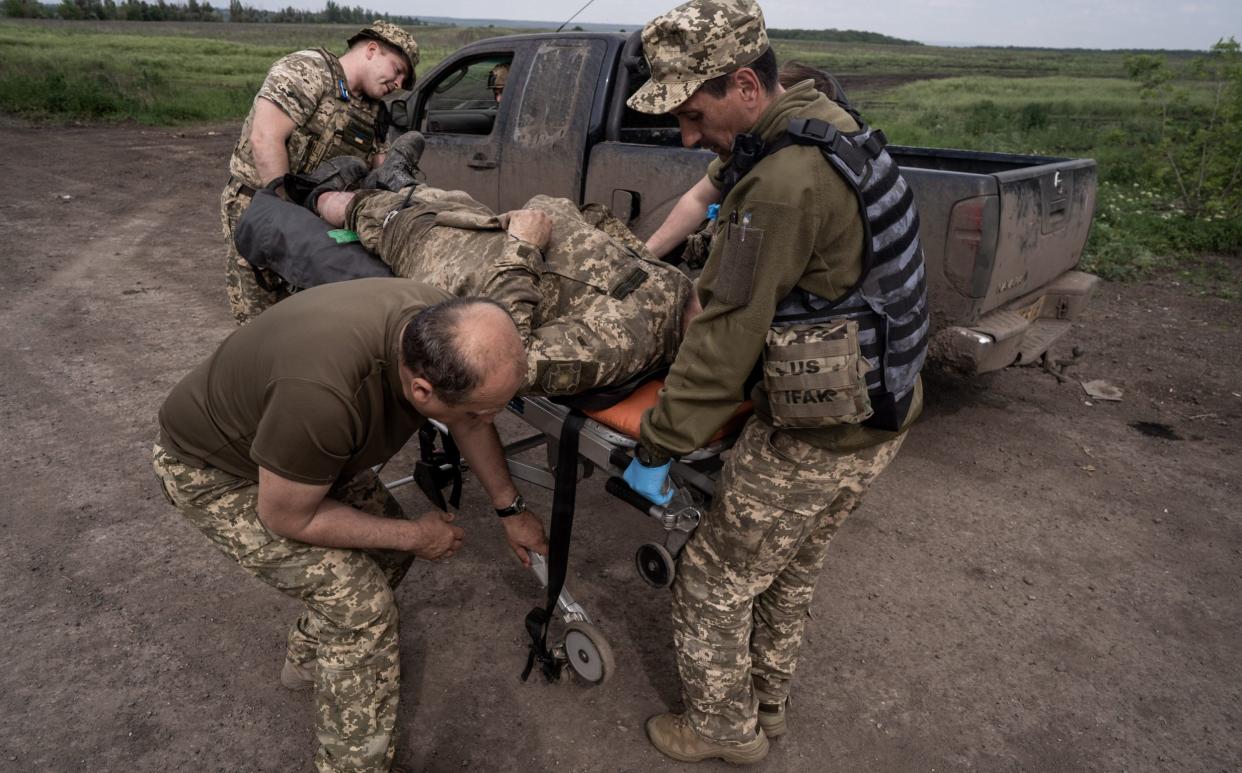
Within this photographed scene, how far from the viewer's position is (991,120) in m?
19.7

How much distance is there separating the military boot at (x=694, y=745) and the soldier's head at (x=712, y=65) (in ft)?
5.78

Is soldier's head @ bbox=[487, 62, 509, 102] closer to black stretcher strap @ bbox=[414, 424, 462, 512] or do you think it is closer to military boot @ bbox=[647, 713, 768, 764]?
black stretcher strap @ bbox=[414, 424, 462, 512]

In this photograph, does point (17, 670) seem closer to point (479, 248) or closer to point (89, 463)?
point (89, 463)

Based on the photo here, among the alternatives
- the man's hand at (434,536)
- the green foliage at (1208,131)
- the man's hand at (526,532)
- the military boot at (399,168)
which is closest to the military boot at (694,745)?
the man's hand at (526,532)

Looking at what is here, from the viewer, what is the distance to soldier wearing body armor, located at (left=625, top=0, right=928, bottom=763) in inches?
73.8

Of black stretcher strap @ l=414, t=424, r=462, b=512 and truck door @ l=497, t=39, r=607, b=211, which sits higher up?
truck door @ l=497, t=39, r=607, b=211

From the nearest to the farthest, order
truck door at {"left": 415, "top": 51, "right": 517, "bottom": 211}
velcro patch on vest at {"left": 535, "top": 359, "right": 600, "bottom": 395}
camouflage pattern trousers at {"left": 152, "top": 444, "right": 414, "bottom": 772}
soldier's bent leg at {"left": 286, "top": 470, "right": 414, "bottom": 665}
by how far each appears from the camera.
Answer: camouflage pattern trousers at {"left": 152, "top": 444, "right": 414, "bottom": 772}, velcro patch on vest at {"left": 535, "top": 359, "right": 600, "bottom": 395}, soldier's bent leg at {"left": 286, "top": 470, "right": 414, "bottom": 665}, truck door at {"left": 415, "top": 51, "right": 517, "bottom": 211}

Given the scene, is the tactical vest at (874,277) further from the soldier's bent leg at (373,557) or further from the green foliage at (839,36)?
the green foliage at (839,36)

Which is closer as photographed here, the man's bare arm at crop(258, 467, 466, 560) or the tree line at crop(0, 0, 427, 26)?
the man's bare arm at crop(258, 467, 466, 560)

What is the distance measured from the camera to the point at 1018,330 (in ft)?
12.7

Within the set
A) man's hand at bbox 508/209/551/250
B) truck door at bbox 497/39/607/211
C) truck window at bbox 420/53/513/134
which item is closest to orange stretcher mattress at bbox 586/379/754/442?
man's hand at bbox 508/209/551/250

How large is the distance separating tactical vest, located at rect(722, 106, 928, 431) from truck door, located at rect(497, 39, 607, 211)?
3.01 m

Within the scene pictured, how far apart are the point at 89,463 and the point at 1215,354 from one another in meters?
7.11

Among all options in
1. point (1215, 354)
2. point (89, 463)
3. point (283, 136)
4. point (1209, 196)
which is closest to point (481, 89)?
point (283, 136)
